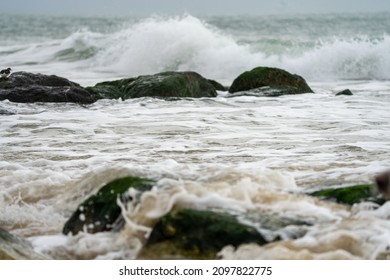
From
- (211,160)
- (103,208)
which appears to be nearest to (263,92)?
(211,160)

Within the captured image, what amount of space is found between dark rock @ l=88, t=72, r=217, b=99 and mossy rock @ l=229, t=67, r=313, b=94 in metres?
0.46

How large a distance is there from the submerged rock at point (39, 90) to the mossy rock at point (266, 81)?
2.11m

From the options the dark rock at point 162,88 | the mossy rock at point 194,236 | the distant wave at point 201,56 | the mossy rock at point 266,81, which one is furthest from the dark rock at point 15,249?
the distant wave at point 201,56

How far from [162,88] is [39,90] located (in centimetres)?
145

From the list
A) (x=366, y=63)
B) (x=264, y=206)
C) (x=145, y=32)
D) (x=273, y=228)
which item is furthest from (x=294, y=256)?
(x=145, y=32)

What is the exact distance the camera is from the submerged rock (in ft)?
25.3

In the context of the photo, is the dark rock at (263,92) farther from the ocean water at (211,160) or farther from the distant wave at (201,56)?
the distant wave at (201,56)

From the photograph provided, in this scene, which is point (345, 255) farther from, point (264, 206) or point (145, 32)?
point (145, 32)

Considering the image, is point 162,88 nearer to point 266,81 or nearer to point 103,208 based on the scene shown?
point 266,81

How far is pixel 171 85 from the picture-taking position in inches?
325

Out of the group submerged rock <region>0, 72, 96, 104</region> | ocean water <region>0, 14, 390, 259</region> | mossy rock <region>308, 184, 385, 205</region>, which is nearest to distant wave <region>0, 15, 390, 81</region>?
ocean water <region>0, 14, 390, 259</region>

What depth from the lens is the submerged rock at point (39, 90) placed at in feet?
25.3

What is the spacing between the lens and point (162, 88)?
8227 mm

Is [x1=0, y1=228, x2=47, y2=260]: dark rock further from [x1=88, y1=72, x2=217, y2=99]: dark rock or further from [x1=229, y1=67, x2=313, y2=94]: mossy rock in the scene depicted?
[x1=229, y1=67, x2=313, y2=94]: mossy rock
